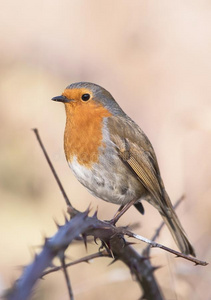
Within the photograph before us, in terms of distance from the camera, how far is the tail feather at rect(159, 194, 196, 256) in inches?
117

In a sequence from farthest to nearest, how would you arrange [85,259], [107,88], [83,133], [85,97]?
[107,88]
[85,97]
[83,133]
[85,259]

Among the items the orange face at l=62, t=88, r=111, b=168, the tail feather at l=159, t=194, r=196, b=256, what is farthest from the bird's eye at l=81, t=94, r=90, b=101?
the tail feather at l=159, t=194, r=196, b=256

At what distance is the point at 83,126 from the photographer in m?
2.92

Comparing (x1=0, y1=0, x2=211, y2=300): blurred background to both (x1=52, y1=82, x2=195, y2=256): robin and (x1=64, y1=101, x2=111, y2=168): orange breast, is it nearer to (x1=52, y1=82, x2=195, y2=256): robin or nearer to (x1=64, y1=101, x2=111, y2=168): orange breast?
(x1=52, y1=82, x2=195, y2=256): robin

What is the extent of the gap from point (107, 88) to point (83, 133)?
2567 millimetres

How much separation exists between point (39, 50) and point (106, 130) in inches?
A: 108

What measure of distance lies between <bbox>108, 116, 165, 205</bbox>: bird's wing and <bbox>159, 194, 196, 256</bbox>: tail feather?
0.08 m

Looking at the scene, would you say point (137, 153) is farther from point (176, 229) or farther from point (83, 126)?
point (176, 229)

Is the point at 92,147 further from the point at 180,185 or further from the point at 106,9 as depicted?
the point at 106,9

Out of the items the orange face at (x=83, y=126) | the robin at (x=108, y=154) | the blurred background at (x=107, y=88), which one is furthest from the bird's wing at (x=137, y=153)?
the blurred background at (x=107, y=88)

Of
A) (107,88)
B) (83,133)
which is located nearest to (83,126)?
(83,133)

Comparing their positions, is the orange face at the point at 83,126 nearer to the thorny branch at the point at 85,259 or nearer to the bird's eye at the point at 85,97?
the bird's eye at the point at 85,97

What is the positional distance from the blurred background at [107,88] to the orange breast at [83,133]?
124cm

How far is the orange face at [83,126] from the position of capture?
2.85 metres
